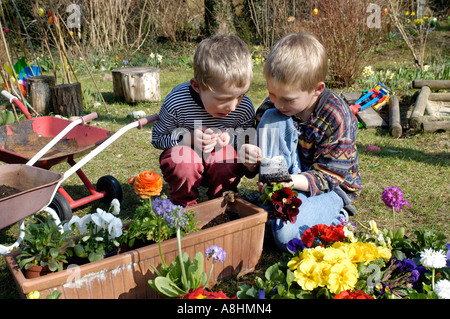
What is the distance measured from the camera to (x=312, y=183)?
6.83 feet

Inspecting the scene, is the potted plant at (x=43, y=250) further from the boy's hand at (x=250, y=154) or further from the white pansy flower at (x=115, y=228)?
the boy's hand at (x=250, y=154)

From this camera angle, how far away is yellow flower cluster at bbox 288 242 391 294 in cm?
143

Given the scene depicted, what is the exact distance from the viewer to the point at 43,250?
1.52 m

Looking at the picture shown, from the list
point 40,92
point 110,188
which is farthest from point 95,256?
point 40,92

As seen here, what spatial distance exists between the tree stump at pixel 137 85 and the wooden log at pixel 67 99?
80 cm

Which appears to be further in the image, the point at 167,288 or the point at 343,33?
the point at 343,33

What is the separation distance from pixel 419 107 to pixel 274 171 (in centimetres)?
334

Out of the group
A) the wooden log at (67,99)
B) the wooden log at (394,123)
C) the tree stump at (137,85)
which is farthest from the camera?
the tree stump at (137,85)

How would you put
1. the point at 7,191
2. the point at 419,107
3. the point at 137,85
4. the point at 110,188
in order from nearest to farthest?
the point at 7,191 → the point at 110,188 → the point at 419,107 → the point at 137,85

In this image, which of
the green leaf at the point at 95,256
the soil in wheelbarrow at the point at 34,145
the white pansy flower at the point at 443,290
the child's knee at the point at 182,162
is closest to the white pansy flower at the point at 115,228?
the green leaf at the point at 95,256

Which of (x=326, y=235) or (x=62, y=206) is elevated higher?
(x=326, y=235)

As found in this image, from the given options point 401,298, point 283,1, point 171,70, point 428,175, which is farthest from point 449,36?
point 401,298

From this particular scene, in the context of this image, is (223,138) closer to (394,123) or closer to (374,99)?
(394,123)

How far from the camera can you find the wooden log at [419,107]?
4223 mm
